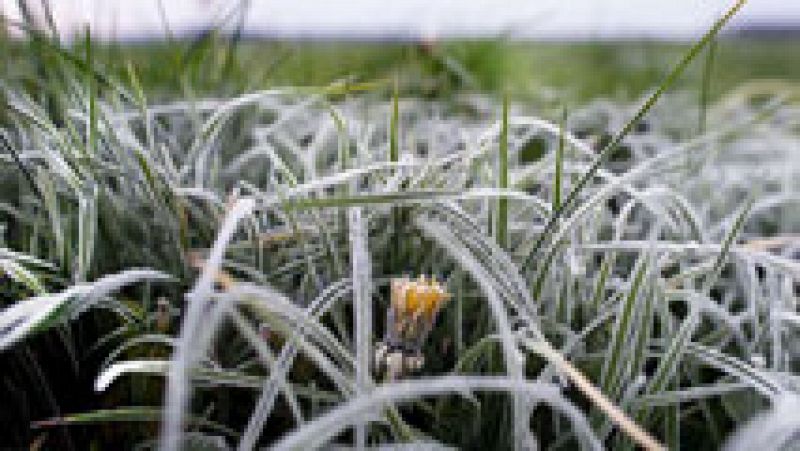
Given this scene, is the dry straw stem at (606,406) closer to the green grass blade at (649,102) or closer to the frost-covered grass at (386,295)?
the frost-covered grass at (386,295)

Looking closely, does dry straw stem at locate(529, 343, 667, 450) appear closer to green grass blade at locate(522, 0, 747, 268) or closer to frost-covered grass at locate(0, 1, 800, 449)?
frost-covered grass at locate(0, 1, 800, 449)

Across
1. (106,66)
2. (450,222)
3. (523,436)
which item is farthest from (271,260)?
(106,66)

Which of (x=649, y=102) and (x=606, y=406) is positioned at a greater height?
(x=649, y=102)

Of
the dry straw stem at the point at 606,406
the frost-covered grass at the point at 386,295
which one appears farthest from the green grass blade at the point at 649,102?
the dry straw stem at the point at 606,406

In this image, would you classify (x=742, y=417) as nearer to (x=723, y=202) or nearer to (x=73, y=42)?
(x=723, y=202)

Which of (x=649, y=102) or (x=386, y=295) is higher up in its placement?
(x=649, y=102)

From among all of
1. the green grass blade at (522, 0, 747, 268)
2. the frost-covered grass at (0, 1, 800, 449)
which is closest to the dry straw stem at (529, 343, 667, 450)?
the frost-covered grass at (0, 1, 800, 449)

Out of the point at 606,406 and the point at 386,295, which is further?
the point at 386,295

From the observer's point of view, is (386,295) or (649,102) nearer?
(649,102)
